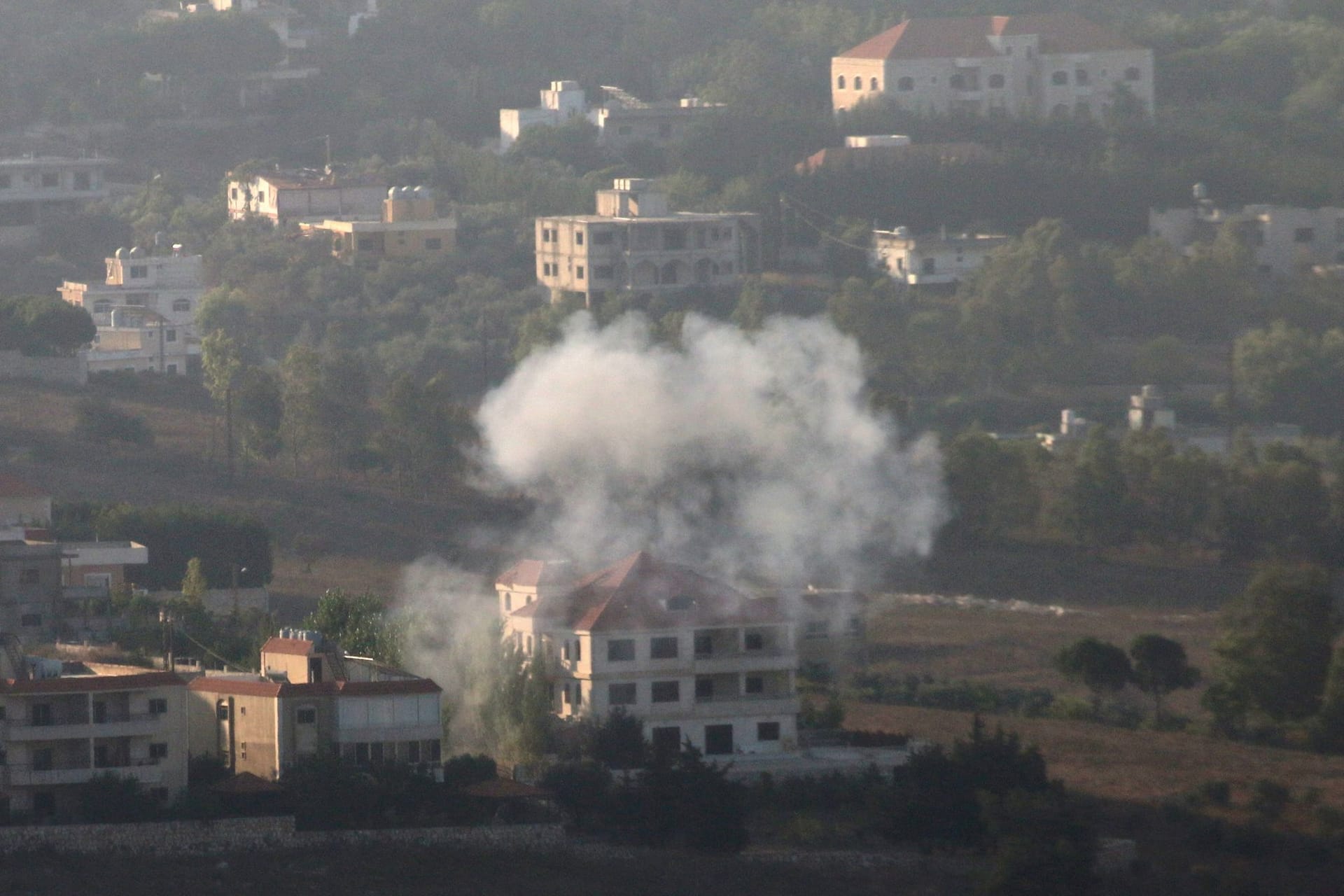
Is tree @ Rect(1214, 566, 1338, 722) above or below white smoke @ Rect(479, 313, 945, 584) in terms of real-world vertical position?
below

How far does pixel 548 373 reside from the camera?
188 ft

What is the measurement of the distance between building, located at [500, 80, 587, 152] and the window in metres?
54.6

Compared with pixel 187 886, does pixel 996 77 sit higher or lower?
higher

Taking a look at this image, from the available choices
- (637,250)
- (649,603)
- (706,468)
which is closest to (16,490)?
(706,468)

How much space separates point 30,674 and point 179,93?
6331cm

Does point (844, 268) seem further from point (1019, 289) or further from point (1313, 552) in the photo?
point (1313, 552)

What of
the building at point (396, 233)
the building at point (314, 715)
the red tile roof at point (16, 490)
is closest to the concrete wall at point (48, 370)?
the red tile roof at point (16, 490)

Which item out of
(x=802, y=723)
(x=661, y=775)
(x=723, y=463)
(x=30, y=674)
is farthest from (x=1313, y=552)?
(x=30, y=674)

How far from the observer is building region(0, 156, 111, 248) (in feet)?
298

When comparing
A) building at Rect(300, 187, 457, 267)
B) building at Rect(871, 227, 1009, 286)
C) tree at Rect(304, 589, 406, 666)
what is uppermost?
building at Rect(300, 187, 457, 267)

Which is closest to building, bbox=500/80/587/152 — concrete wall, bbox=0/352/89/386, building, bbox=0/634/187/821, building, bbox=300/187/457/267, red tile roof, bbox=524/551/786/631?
building, bbox=300/187/457/267

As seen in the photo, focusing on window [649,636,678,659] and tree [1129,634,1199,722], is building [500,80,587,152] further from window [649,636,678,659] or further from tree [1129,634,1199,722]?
window [649,636,678,659]

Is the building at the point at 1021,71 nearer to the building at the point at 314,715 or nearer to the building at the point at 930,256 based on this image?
the building at the point at 930,256

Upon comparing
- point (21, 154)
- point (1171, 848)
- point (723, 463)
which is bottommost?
point (1171, 848)
